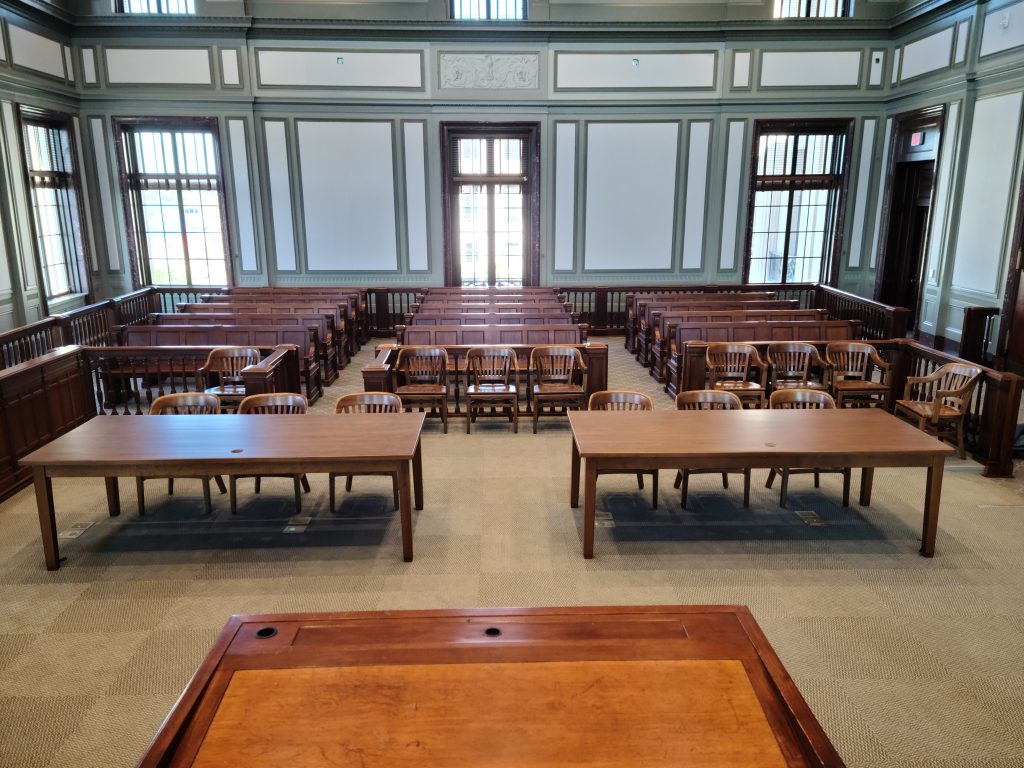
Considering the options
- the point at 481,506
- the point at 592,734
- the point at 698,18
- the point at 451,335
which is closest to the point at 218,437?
the point at 481,506

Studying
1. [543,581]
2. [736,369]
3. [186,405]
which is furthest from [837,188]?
[186,405]

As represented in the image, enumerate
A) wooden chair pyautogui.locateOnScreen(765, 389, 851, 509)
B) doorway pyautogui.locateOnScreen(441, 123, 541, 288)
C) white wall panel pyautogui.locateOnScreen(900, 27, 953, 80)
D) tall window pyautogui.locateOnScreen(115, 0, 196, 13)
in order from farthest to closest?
doorway pyautogui.locateOnScreen(441, 123, 541, 288) → tall window pyautogui.locateOnScreen(115, 0, 196, 13) → white wall panel pyautogui.locateOnScreen(900, 27, 953, 80) → wooden chair pyautogui.locateOnScreen(765, 389, 851, 509)

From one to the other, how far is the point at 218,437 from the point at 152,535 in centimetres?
92

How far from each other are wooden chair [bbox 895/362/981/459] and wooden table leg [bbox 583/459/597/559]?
341 centimetres

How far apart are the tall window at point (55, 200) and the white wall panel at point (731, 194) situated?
1050 centimetres

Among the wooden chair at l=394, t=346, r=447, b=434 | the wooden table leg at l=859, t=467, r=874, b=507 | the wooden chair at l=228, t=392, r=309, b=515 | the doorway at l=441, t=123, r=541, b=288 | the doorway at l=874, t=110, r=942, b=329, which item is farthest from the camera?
the doorway at l=441, t=123, r=541, b=288

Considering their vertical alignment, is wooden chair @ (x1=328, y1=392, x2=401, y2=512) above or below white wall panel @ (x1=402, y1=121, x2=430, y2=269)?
below

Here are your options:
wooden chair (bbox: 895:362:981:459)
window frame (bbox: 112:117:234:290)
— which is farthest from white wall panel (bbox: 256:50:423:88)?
wooden chair (bbox: 895:362:981:459)

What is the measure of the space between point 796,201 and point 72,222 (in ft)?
39.1

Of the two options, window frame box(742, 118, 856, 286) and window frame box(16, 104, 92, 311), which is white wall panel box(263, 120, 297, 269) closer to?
window frame box(16, 104, 92, 311)

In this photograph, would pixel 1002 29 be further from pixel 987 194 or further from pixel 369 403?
pixel 369 403

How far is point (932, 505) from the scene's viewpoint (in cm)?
421

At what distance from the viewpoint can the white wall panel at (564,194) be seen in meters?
11.5

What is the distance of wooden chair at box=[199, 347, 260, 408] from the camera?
645 centimetres
